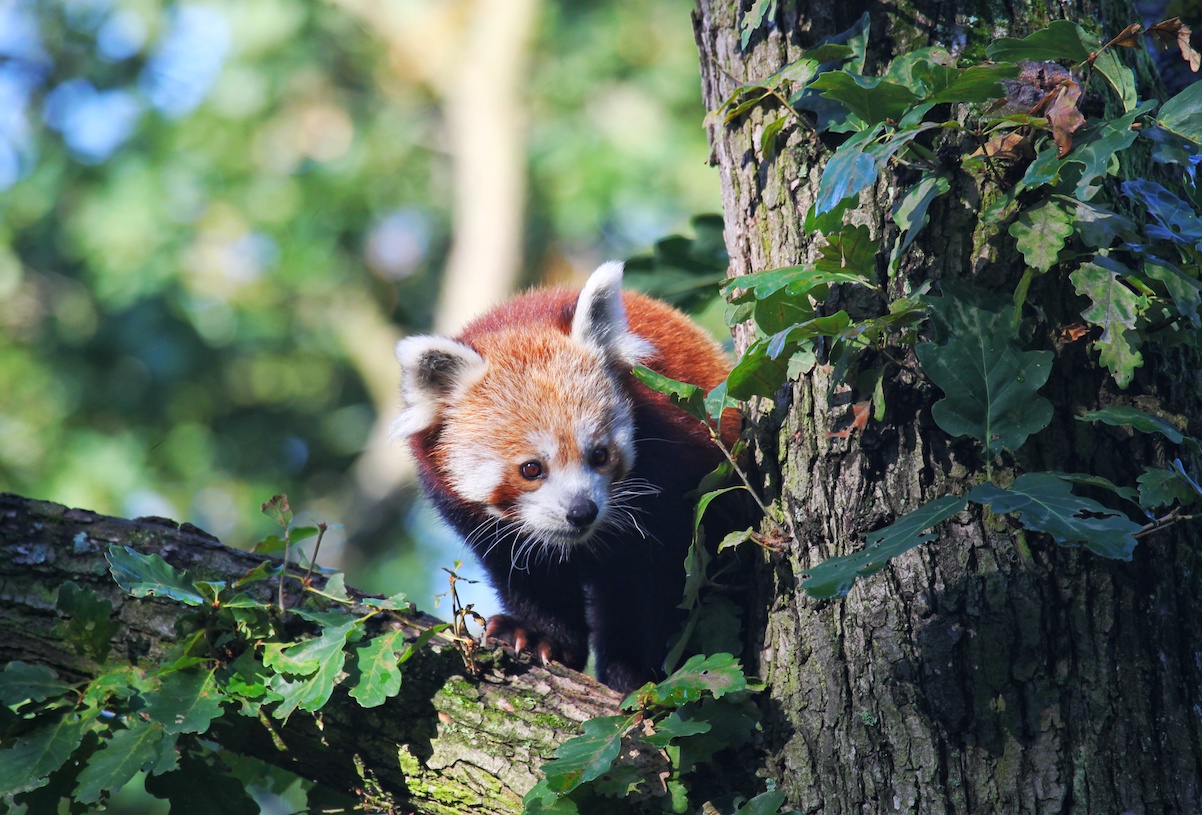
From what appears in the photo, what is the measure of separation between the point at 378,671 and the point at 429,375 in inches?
49.7

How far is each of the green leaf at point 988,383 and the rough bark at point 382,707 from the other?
105cm

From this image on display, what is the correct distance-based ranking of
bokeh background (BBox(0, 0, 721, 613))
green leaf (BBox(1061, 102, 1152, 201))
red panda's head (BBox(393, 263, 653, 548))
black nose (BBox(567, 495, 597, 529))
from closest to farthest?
green leaf (BBox(1061, 102, 1152, 201))
black nose (BBox(567, 495, 597, 529))
red panda's head (BBox(393, 263, 653, 548))
bokeh background (BBox(0, 0, 721, 613))

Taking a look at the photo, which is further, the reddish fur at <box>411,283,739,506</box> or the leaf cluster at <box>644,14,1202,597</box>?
the reddish fur at <box>411,283,739,506</box>

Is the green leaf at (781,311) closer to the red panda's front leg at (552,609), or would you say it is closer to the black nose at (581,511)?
the black nose at (581,511)

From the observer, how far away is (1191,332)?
1.96 metres

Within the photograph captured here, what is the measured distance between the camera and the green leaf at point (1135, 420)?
1.86 m

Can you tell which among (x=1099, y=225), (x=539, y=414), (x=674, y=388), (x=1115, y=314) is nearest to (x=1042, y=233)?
(x=1099, y=225)

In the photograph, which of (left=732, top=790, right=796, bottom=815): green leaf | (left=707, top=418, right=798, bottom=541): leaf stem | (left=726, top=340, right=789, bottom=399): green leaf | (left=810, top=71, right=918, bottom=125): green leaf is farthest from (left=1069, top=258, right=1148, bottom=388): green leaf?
(left=732, top=790, right=796, bottom=815): green leaf

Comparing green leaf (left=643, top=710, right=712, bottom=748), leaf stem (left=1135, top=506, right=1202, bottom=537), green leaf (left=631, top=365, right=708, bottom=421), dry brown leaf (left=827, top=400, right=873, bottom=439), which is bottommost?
green leaf (left=643, top=710, right=712, bottom=748)

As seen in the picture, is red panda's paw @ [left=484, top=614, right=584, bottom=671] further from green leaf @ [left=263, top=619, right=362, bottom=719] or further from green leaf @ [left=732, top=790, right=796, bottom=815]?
green leaf @ [left=732, top=790, right=796, bottom=815]

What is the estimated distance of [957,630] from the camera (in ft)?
6.56

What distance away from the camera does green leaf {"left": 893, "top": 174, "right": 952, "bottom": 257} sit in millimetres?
1975

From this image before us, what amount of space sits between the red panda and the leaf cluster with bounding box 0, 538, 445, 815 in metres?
0.87

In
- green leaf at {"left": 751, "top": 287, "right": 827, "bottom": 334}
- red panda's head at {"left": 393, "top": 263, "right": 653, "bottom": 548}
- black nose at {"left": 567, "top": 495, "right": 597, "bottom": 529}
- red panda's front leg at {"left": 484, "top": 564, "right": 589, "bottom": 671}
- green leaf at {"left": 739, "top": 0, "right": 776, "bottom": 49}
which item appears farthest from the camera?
red panda's front leg at {"left": 484, "top": 564, "right": 589, "bottom": 671}
